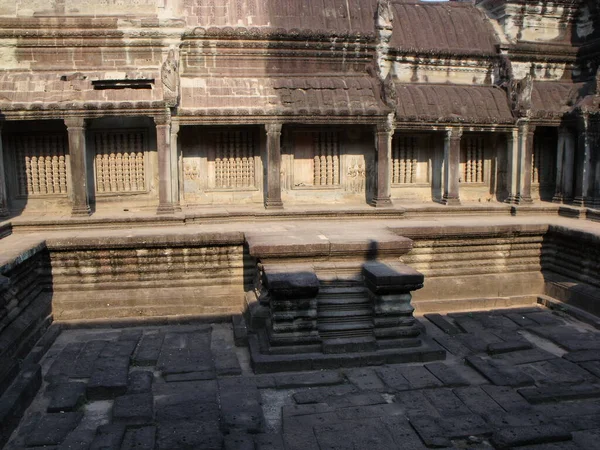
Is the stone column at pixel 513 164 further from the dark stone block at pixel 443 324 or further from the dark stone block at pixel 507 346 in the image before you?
the dark stone block at pixel 507 346

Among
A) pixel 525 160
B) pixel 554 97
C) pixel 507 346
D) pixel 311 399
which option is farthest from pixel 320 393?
pixel 554 97

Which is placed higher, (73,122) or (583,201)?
(73,122)

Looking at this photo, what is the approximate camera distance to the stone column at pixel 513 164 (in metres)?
12.8

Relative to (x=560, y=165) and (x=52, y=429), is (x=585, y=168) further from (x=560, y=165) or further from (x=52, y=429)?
(x=52, y=429)

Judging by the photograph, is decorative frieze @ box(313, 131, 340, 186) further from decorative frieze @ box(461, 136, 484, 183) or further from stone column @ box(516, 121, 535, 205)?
stone column @ box(516, 121, 535, 205)

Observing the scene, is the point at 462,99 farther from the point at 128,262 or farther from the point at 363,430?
the point at 363,430

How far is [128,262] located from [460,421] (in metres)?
5.55

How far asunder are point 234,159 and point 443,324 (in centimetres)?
593

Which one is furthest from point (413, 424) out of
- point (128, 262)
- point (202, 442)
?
point (128, 262)

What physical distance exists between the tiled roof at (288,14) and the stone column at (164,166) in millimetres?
2347

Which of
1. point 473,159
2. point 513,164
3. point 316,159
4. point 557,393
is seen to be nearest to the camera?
point 557,393

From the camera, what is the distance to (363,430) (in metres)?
5.41

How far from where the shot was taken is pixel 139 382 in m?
6.42

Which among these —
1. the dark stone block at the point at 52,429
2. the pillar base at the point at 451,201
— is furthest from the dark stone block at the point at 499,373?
the pillar base at the point at 451,201
